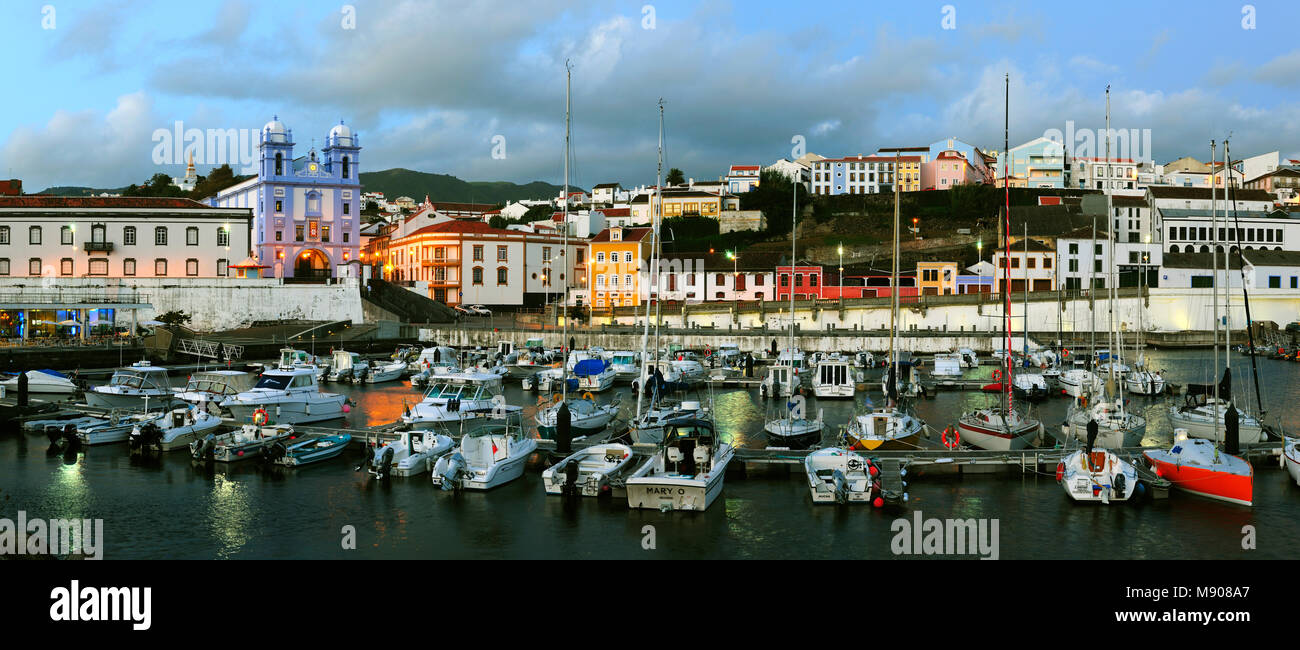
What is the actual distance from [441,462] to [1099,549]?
14.9 meters

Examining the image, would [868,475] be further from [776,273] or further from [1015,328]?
[776,273]

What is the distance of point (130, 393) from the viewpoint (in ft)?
122

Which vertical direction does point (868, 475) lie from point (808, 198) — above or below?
below

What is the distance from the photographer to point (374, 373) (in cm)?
5131

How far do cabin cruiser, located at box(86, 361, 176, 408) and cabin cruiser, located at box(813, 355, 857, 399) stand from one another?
26.2 meters

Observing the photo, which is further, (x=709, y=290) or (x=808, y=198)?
(x=808, y=198)

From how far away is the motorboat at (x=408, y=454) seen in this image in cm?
2552

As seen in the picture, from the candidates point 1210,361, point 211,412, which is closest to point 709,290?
point 1210,361

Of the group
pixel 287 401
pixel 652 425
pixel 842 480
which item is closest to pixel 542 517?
pixel 842 480

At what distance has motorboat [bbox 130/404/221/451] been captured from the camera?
94.2ft

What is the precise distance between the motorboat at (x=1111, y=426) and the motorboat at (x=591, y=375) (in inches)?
865

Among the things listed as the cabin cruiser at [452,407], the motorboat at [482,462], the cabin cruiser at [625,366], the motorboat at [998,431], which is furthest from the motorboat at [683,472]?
the cabin cruiser at [625,366]
